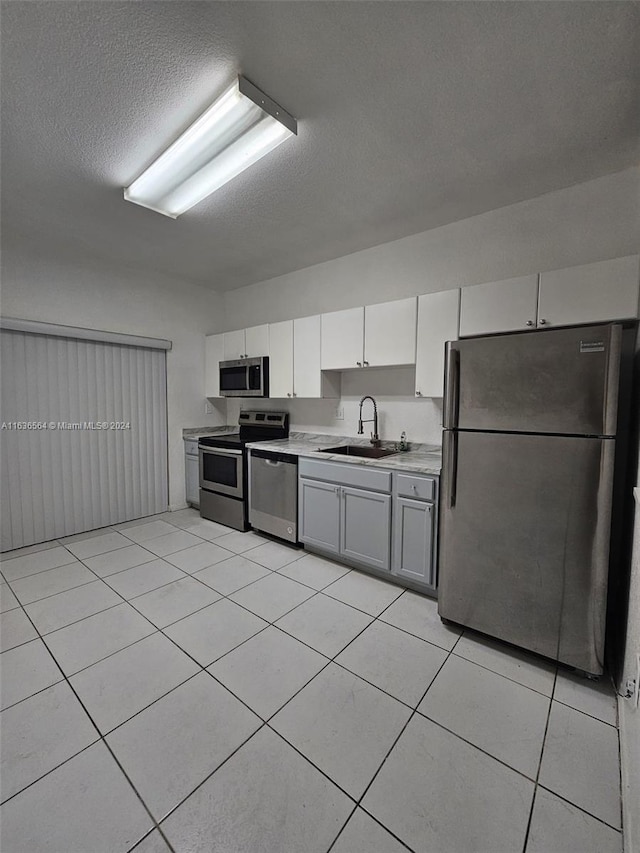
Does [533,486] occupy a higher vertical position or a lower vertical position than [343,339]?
lower

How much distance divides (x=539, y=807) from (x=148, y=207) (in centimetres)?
361

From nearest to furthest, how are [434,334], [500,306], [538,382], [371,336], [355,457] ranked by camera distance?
[538,382] < [500,306] < [434,334] < [355,457] < [371,336]

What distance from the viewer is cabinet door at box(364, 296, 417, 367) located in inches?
106

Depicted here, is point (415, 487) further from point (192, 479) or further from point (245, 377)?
point (192, 479)

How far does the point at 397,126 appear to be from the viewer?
5.90 feet

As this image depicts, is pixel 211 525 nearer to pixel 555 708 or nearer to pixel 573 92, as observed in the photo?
pixel 555 708

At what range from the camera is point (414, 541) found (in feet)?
7.97

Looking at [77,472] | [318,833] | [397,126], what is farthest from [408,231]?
[77,472]

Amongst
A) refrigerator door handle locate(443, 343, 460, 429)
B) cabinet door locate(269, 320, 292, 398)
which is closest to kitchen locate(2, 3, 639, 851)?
cabinet door locate(269, 320, 292, 398)

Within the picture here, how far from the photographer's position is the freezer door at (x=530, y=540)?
1.70 m

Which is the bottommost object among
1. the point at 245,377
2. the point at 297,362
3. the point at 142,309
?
the point at 245,377

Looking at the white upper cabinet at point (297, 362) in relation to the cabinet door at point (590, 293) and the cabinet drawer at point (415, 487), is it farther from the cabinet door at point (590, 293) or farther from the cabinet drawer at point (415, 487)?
the cabinet door at point (590, 293)

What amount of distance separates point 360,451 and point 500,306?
164 cm

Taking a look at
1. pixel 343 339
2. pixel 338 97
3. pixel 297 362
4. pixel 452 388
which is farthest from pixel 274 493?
pixel 338 97
